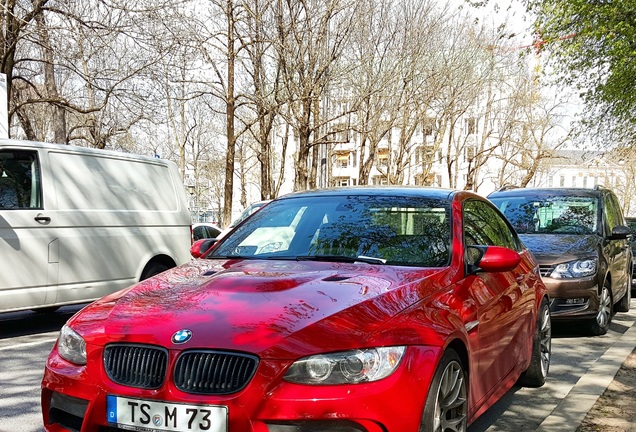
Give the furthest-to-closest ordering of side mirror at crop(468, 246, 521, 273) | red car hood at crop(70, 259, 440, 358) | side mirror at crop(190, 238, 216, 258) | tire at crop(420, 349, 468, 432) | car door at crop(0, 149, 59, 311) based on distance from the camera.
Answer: car door at crop(0, 149, 59, 311), side mirror at crop(190, 238, 216, 258), side mirror at crop(468, 246, 521, 273), tire at crop(420, 349, 468, 432), red car hood at crop(70, 259, 440, 358)

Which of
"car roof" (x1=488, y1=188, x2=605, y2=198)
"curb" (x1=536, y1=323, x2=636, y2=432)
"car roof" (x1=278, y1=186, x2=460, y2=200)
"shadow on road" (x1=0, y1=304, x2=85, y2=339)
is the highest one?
"car roof" (x1=488, y1=188, x2=605, y2=198)

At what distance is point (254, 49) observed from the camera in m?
24.0

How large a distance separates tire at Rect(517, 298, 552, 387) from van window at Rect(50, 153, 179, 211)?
17.1 ft

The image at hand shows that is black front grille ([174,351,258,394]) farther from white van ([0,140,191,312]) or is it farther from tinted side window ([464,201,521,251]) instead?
white van ([0,140,191,312])

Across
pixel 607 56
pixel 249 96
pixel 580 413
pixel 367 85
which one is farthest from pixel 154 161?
pixel 367 85

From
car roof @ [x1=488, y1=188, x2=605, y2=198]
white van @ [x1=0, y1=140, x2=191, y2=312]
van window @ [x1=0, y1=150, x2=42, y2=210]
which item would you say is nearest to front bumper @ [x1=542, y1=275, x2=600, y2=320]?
car roof @ [x1=488, y1=188, x2=605, y2=198]

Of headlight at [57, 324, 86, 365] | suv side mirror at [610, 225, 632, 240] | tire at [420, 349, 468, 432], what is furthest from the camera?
suv side mirror at [610, 225, 632, 240]

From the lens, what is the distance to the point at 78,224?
8062 millimetres

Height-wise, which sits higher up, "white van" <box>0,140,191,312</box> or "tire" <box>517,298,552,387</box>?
"white van" <box>0,140,191,312</box>

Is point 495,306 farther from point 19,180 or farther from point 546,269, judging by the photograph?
point 19,180

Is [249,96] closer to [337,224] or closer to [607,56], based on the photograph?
[607,56]

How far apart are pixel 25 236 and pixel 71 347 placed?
457 cm

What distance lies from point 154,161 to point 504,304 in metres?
6.22

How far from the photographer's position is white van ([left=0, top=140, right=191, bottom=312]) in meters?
7.50
